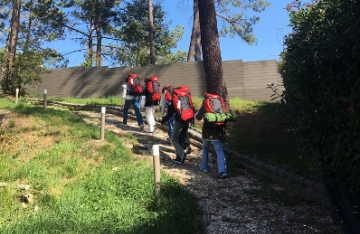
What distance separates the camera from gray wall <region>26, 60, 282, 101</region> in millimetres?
16688

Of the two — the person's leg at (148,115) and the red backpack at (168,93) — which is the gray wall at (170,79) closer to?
the person's leg at (148,115)

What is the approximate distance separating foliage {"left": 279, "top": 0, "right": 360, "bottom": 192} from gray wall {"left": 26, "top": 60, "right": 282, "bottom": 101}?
482 inches

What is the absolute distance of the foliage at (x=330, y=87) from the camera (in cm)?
344

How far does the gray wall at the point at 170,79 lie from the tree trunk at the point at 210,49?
256 inches

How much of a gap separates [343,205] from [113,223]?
8.56ft

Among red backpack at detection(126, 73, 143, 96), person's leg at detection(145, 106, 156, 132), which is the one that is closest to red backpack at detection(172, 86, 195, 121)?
person's leg at detection(145, 106, 156, 132)

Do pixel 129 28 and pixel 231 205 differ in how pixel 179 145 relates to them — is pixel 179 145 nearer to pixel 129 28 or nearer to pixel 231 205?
pixel 231 205

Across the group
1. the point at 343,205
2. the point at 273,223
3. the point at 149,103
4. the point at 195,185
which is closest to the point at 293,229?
the point at 273,223

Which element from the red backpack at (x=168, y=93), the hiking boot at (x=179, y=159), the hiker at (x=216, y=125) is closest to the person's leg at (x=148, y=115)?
the red backpack at (x=168, y=93)

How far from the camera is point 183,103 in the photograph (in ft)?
25.7

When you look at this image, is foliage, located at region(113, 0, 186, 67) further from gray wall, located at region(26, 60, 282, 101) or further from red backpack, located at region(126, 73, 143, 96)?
red backpack, located at region(126, 73, 143, 96)

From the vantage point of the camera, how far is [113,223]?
15.3 ft

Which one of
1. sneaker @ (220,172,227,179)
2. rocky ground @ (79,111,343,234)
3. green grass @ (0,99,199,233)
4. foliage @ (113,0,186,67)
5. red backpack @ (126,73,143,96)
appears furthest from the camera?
foliage @ (113,0,186,67)

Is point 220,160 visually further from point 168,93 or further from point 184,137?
point 168,93
